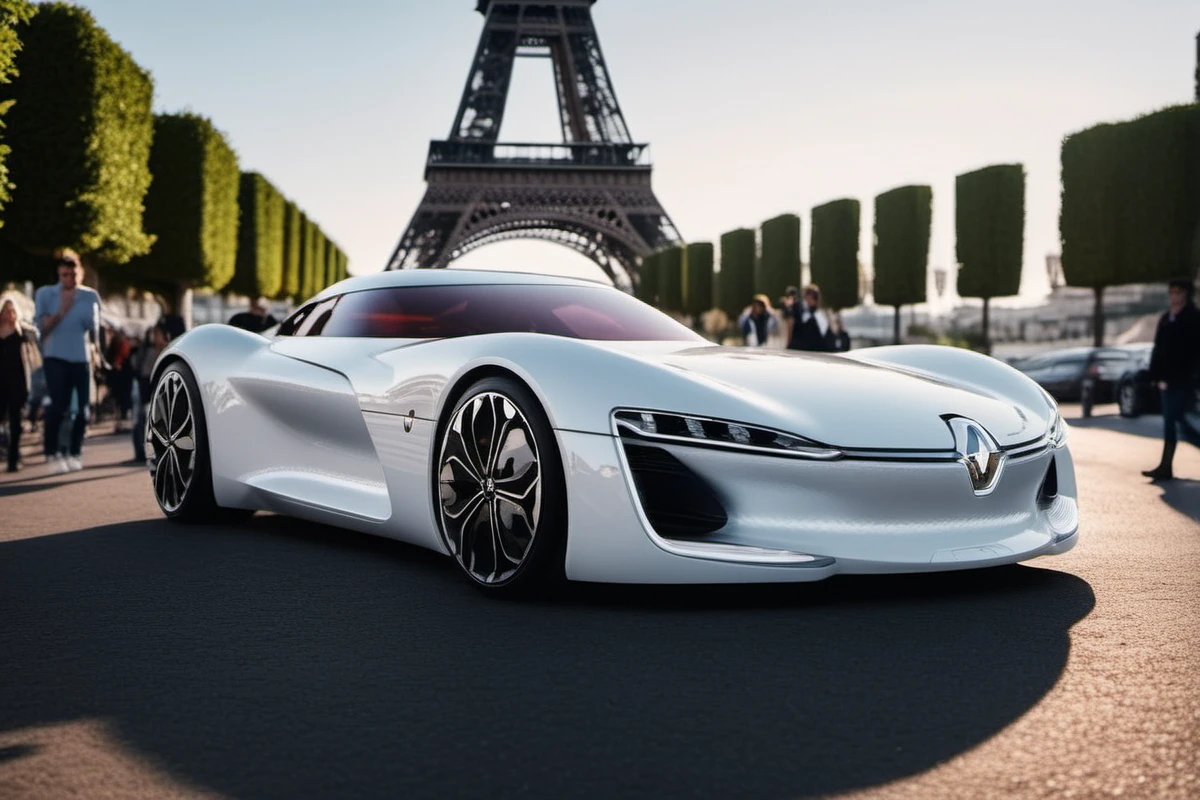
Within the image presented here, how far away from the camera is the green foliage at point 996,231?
2792cm

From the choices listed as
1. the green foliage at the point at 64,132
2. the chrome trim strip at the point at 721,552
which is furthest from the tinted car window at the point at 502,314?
the green foliage at the point at 64,132

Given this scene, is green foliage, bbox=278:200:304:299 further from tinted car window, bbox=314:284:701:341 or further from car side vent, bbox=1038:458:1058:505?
car side vent, bbox=1038:458:1058:505

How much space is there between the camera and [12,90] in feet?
68.4

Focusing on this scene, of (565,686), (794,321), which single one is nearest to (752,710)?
(565,686)

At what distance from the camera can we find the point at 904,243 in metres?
30.1

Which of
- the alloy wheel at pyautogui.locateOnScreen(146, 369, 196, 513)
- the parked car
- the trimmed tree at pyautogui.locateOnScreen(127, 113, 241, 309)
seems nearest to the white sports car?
the alloy wheel at pyautogui.locateOnScreen(146, 369, 196, 513)

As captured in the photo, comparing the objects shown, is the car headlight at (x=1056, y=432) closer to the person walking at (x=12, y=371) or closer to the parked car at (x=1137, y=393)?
the person walking at (x=12, y=371)

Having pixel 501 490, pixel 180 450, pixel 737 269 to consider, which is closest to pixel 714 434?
pixel 501 490

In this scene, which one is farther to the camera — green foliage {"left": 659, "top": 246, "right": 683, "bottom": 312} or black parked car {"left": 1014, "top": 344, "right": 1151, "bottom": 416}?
green foliage {"left": 659, "top": 246, "right": 683, "bottom": 312}

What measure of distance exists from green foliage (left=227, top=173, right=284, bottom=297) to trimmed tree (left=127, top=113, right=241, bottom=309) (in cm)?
728

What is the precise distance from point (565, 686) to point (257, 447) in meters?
3.04

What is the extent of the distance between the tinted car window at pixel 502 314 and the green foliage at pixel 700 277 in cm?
4092

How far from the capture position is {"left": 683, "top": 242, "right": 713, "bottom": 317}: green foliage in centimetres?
4647

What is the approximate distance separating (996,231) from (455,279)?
24.0 m
